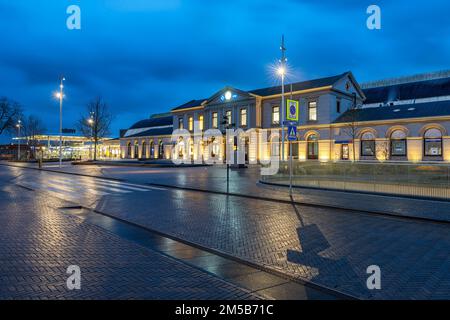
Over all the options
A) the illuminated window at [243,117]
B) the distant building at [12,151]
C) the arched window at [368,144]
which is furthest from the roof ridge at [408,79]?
the distant building at [12,151]

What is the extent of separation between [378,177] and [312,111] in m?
30.0

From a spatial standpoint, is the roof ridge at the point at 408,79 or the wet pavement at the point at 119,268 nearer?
the wet pavement at the point at 119,268

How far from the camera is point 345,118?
138 ft

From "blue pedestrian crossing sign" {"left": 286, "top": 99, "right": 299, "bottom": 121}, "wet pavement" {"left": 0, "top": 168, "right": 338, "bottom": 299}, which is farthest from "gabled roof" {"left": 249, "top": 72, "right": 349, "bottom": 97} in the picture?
"wet pavement" {"left": 0, "top": 168, "right": 338, "bottom": 299}

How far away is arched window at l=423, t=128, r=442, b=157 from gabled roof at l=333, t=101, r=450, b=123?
1.83 metres

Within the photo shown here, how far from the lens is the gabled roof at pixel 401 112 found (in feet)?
114

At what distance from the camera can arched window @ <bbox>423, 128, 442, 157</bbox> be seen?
3402cm

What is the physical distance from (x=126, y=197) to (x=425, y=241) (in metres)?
11.8

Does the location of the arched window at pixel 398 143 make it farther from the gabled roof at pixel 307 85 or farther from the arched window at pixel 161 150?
the arched window at pixel 161 150

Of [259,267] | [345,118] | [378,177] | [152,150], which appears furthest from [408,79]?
[259,267]

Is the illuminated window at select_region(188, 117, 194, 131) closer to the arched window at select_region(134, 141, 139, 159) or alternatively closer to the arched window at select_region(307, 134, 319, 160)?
the arched window at select_region(134, 141, 139, 159)

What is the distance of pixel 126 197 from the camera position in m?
15.2

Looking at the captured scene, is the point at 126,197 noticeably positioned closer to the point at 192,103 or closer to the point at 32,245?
the point at 32,245
